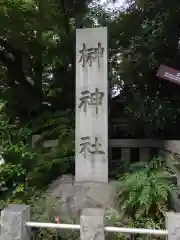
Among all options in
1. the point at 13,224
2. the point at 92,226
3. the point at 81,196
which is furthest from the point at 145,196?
the point at 13,224

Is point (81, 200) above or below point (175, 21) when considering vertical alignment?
below

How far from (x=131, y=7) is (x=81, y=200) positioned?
5.40m

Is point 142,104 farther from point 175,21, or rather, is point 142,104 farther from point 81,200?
point 81,200

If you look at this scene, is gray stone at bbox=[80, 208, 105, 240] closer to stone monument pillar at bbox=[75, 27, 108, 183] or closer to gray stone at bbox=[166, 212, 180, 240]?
gray stone at bbox=[166, 212, 180, 240]

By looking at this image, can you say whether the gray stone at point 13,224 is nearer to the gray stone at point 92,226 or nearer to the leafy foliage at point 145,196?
the gray stone at point 92,226

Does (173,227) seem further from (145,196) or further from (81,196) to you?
(81,196)

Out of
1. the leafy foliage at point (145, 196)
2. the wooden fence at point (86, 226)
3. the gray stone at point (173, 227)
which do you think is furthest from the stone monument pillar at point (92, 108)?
the gray stone at point (173, 227)

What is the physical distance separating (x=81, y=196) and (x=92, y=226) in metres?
1.73

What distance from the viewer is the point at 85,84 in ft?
17.6

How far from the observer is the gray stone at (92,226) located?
291 cm

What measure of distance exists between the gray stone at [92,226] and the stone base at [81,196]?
4.64 feet

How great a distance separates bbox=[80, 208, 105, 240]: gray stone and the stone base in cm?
141

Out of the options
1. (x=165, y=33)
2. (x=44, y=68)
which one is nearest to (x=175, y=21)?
(x=165, y=33)

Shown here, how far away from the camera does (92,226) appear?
2.93 meters
